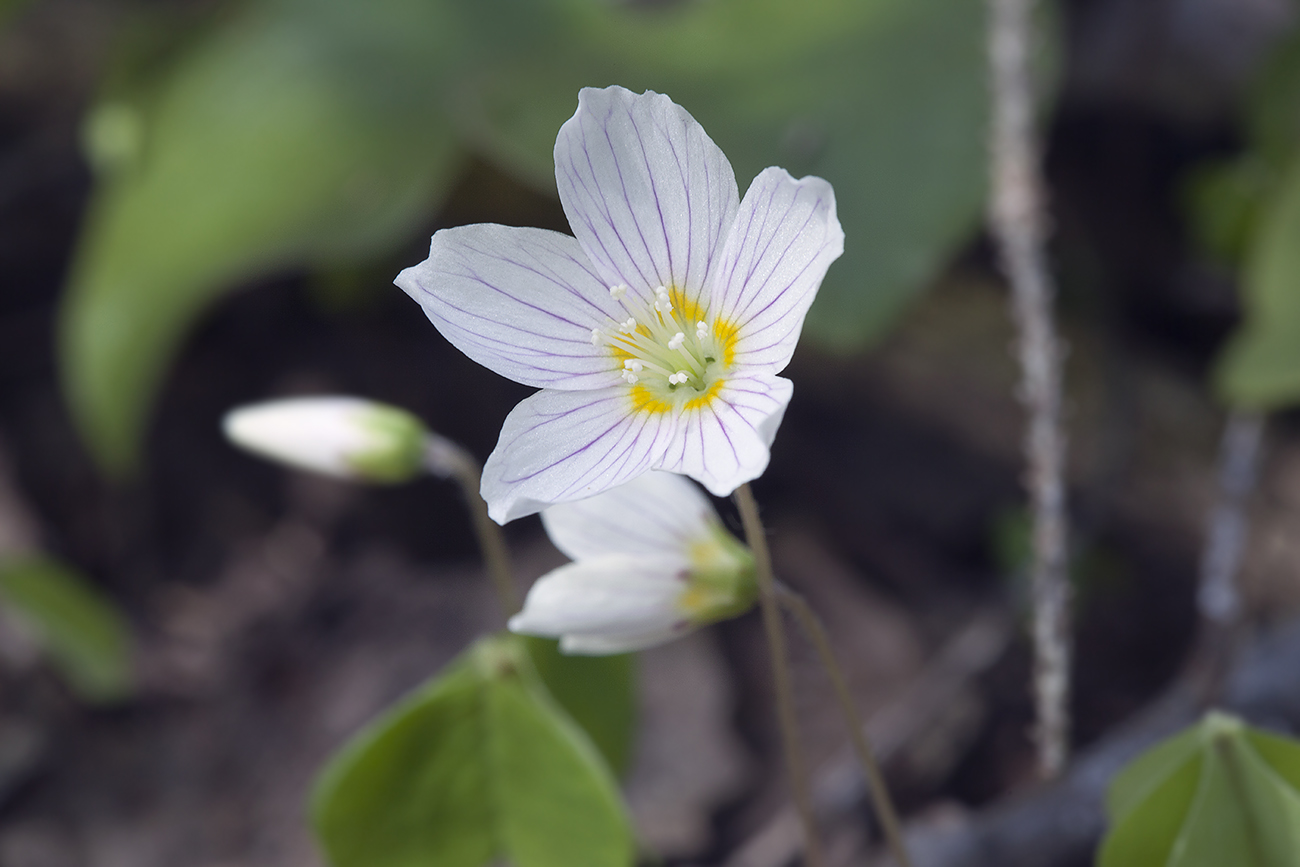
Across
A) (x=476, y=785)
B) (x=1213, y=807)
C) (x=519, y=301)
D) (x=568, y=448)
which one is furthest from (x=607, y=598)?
(x=1213, y=807)

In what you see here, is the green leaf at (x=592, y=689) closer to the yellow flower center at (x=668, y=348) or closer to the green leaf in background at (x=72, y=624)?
the yellow flower center at (x=668, y=348)

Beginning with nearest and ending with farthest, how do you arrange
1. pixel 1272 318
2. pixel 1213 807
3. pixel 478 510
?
pixel 1213 807, pixel 478 510, pixel 1272 318

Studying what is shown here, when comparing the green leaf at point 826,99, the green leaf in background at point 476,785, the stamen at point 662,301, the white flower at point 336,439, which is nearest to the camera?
the stamen at point 662,301

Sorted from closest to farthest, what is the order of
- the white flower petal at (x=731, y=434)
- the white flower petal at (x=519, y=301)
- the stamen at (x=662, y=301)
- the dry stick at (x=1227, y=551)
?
the white flower petal at (x=731, y=434) → the white flower petal at (x=519, y=301) → the stamen at (x=662, y=301) → the dry stick at (x=1227, y=551)

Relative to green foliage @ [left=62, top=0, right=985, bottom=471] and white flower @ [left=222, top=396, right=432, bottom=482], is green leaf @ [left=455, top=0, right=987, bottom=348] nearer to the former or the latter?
green foliage @ [left=62, top=0, right=985, bottom=471]

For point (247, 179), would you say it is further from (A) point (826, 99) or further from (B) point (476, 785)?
(B) point (476, 785)

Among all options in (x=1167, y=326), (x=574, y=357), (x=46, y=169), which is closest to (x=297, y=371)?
(x=46, y=169)

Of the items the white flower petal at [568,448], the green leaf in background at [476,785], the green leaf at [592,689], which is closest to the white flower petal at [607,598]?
the white flower petal at [568,448]
